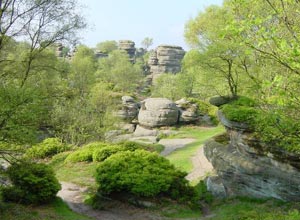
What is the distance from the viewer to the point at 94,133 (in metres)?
29.4

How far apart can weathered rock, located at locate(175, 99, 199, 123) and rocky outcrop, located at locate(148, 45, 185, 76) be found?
48842mm

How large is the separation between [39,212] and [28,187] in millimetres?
1277

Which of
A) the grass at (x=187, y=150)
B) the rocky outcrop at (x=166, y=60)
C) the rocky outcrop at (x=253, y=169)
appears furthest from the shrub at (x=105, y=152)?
the rocky outcrop at (x=166, y=60)

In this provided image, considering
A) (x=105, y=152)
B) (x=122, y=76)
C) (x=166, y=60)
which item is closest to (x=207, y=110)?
(x=105, y=152)

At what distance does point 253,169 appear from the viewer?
1452 cm

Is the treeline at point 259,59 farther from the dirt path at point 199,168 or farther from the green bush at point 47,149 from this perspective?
the green bush at point 47,149

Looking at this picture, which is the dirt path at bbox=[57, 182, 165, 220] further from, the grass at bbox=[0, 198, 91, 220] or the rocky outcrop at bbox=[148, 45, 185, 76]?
the rocky outcrop at bbox=[148, 45, 185, 76]

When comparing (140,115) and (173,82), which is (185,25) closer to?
(140,115)

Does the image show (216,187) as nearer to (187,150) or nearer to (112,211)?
(112,211)

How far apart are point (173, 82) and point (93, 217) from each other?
44.8 metres

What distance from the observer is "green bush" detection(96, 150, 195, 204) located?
1472 centimetres

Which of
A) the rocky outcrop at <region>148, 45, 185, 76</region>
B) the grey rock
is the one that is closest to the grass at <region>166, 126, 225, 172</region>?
the grey rock

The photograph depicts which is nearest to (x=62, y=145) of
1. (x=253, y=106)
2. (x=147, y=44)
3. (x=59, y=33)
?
(x=59, y=33)

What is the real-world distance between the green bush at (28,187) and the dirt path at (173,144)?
13909mm
